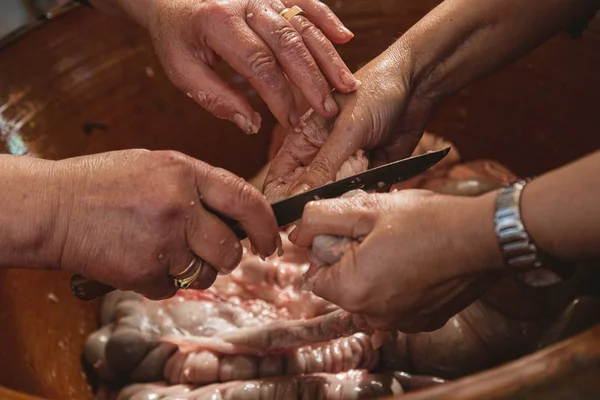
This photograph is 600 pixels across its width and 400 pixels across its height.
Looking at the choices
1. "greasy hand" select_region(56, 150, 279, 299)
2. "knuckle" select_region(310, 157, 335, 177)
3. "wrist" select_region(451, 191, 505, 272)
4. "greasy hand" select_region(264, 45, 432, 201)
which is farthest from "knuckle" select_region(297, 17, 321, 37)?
"wrist" select_region(451, 191, 505, 272)

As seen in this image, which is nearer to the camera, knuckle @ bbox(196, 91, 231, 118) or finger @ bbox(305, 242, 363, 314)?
finger @ bbox(305, 242, 363, 314)

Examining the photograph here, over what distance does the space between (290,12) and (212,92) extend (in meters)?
0.21

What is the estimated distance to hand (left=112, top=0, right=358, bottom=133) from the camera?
3.79 feet

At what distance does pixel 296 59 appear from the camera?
3.77ft

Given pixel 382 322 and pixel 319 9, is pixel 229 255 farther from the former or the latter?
pixel 319 9

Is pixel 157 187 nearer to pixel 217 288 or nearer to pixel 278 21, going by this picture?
pixel 278 21

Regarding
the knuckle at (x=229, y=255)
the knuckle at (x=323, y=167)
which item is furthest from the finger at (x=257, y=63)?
the knuckle at (x=229, y=255)

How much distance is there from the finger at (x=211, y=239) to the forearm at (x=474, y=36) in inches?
21.6

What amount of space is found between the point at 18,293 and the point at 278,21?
2.35 feet

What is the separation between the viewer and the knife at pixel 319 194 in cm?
97

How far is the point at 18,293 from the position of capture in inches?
49.0

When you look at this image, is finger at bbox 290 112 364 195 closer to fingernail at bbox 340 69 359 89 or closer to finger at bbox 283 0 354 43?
fingernail at bbox 340 69 359 89

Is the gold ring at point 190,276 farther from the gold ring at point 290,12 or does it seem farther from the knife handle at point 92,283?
the gold ring at point 290,12

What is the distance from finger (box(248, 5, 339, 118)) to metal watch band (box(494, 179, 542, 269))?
1.46ft
